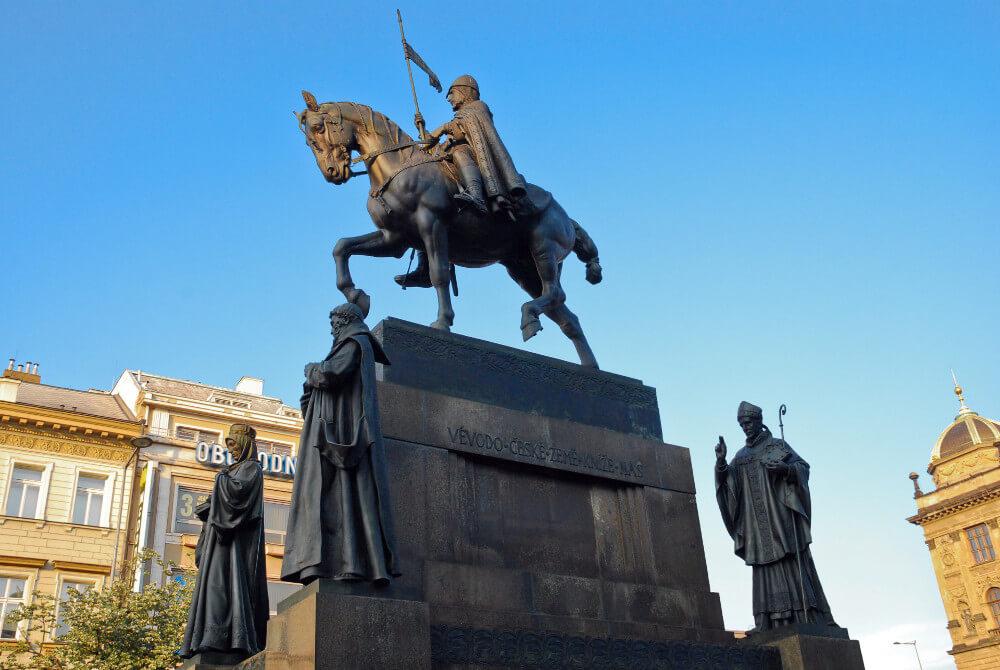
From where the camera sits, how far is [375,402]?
8320 mm

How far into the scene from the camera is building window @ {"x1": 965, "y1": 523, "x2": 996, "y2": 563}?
2596 inches

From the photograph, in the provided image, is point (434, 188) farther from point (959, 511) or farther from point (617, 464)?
point (959, 511)

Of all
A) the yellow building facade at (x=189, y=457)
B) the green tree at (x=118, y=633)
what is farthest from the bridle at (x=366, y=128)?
the yellow building facade at (x=189, y=457)

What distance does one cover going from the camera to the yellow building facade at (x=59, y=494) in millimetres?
34969

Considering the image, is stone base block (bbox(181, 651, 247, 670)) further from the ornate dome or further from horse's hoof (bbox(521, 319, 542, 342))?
the ornate dome

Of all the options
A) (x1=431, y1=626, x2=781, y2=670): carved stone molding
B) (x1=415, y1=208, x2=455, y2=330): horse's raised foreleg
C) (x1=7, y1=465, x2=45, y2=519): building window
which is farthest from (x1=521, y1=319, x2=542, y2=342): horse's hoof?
(x1=7, y1=465, x2=45, y2=519): building window

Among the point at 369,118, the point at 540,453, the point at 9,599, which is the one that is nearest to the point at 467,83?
the point at 369,118

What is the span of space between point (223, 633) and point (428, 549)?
242 centimetres

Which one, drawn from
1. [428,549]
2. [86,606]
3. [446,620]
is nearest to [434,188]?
[428,549]

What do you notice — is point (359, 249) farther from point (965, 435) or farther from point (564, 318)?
point (965, 435)

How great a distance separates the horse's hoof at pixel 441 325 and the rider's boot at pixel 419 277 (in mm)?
1510

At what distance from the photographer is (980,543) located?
2633 inches

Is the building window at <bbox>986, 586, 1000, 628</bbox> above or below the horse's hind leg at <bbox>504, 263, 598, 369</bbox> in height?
above

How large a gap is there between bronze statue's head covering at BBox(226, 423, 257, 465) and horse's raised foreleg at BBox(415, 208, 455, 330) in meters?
2.66
